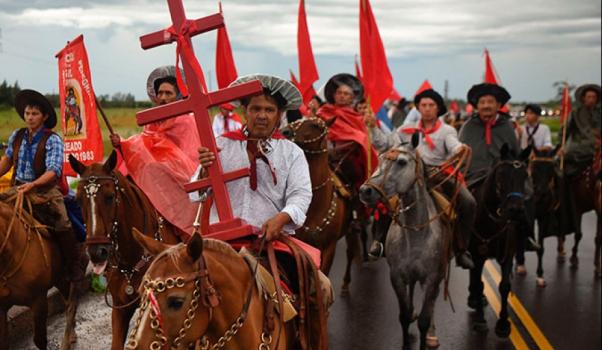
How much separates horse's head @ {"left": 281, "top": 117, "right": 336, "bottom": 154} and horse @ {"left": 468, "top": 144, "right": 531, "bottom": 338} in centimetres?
220

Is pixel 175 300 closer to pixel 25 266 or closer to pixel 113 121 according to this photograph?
pixel 25 266

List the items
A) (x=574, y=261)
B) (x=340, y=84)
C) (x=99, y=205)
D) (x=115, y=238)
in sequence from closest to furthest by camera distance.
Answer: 1. (x=99, y=205)
2. (x=115, y=238)
3. (x=340, y=84)
4. (x=574, y=261)

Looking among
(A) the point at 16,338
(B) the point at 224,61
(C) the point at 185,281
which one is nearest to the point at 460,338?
(B) the point at 224,61

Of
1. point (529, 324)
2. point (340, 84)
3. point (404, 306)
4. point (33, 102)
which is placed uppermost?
point (33, 102)

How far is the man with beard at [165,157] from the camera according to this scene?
708 cm

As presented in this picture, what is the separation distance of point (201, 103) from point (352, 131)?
6.63 metres

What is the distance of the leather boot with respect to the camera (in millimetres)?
7773

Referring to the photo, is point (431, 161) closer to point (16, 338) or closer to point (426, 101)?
point (426, 101)

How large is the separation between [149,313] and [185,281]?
210 millimetres

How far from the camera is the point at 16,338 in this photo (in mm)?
8344

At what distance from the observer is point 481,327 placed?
9414mm

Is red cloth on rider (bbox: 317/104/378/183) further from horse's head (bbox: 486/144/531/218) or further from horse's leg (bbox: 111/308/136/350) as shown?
horse's leg (bbox: 111/308/136/350)

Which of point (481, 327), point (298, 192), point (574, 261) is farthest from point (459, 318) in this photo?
point (298, 192)

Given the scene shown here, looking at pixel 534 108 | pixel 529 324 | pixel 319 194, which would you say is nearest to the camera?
pixel 319 194
